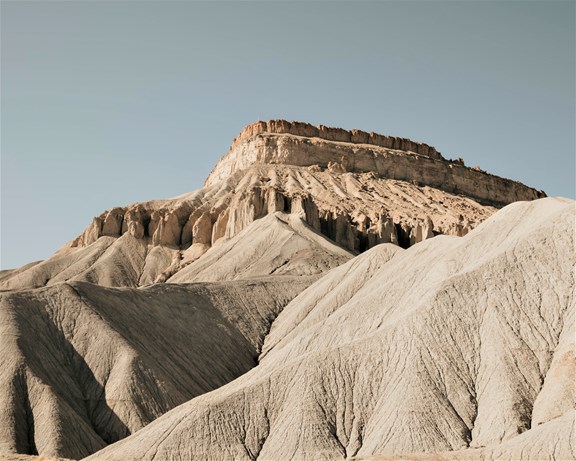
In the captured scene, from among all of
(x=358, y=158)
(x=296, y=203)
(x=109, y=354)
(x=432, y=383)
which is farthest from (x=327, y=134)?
(x=432, y=383)

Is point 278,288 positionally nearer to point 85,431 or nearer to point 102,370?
point 102,370

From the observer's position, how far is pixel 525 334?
212ft

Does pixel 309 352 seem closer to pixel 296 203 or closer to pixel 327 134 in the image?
pixel 296 203

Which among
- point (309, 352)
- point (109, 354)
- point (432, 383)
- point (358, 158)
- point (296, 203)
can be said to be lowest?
point (432, 383)

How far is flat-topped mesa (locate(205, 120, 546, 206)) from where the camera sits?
16275 cm

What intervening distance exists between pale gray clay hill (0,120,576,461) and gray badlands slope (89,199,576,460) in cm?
11

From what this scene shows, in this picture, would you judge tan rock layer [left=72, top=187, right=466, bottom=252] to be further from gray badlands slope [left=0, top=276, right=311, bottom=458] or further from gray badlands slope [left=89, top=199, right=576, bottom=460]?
gray badlands slope [left=89, top=199, right=576, bottom=460]

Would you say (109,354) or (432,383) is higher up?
(109,354)

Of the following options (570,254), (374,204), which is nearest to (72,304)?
(570,254)

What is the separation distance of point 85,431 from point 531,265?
31.7m

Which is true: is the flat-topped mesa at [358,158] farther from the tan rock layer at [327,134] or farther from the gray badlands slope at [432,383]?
the gray badlands slope at [432,383]

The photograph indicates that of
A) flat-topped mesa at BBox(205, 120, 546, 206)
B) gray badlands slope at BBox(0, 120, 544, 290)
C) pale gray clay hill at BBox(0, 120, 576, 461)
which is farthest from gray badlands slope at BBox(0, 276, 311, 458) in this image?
flat-topped mesa at BBox(205, 120, 546, 206)

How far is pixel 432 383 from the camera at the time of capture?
62.5m

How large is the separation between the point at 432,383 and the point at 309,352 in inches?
420
